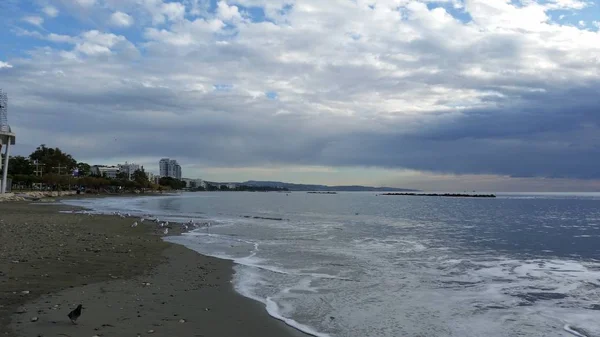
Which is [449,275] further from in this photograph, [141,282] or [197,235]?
[197,235]

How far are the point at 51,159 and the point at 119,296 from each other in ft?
472

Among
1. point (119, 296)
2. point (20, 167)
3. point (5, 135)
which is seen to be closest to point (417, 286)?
point (119, 296)

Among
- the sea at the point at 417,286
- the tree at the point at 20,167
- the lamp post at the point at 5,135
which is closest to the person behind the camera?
the sea at the point at 417,286

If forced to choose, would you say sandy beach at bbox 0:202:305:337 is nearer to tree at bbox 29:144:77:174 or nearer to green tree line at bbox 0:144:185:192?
green tree line at bbox 0:144:185:192

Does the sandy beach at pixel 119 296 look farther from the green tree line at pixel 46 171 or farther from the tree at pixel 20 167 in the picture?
the tree at pixel 20 167

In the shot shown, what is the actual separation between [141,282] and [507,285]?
9674mm

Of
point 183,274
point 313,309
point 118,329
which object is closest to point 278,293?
point 313,309

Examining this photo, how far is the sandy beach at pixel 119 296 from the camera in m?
7.10

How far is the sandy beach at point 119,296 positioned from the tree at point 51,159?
135056 millimetres

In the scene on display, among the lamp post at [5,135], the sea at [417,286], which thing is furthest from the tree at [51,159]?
the sea at [417,286]

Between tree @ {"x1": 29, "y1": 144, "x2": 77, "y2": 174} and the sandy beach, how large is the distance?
135056mm

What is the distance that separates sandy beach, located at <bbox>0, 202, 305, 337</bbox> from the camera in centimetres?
710

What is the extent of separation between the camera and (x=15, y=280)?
31.5ft

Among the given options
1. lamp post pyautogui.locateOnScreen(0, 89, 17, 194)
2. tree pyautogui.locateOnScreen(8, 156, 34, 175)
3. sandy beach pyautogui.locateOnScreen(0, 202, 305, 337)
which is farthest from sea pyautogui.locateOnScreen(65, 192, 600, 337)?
tree pyautogui.locateOnScreen(8, 156, 34, 175)
